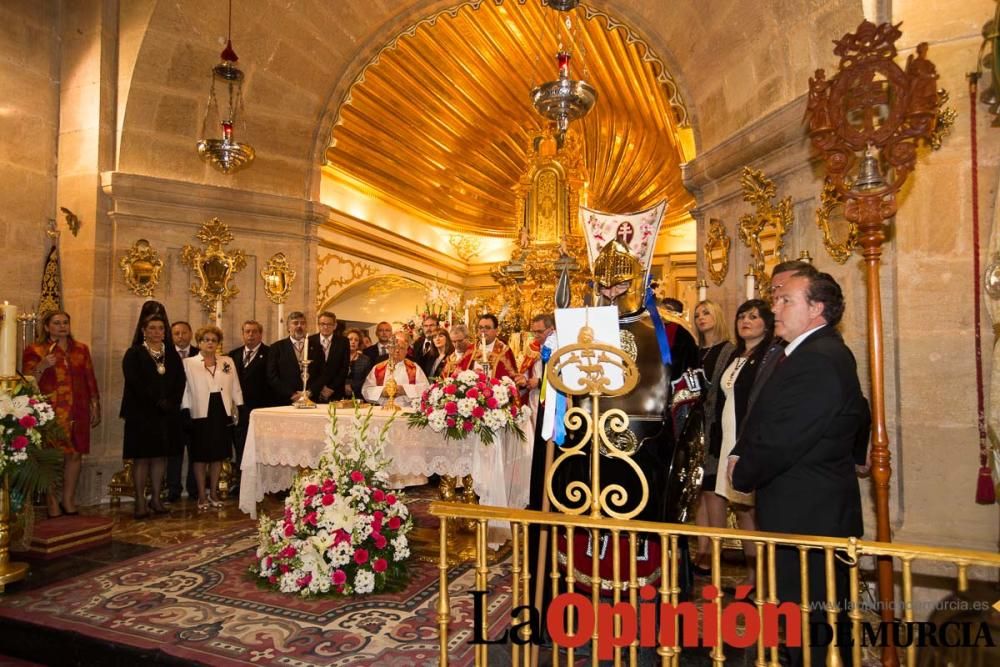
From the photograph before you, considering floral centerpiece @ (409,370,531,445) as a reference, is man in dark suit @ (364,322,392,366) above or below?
above

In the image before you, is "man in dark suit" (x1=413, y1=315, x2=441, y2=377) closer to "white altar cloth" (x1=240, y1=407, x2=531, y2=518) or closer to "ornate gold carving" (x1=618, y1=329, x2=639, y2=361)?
"white altar cloth" (x1=240, y1=407, x2=531, y2=518)

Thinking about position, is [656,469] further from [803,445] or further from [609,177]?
[609,177]

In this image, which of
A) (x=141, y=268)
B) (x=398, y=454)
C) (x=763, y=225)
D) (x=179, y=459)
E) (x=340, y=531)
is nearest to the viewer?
(x=340, y=531)

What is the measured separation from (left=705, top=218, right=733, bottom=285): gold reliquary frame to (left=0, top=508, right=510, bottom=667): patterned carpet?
120 inches

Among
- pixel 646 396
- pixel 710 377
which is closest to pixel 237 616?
pixel 646 396

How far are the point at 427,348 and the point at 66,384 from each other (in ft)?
11.9

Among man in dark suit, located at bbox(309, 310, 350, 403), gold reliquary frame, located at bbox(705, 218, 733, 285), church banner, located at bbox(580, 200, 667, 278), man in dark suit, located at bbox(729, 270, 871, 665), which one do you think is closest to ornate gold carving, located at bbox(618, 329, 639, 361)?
church banner, located at bbox(580, 200, 667, 278)

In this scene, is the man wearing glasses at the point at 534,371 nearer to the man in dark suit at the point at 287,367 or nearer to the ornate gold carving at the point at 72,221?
the man in dark suit at the point at 287,367

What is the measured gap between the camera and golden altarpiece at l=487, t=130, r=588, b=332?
11.0 metres

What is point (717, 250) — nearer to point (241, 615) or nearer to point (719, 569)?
point (719, 569)

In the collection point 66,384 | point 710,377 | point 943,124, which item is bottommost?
point 66,384

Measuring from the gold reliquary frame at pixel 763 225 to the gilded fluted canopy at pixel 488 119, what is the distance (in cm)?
319

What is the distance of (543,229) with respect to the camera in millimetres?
11383

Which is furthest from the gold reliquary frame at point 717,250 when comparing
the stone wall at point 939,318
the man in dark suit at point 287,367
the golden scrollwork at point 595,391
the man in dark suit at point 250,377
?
the man in dark suit at point 250,377
